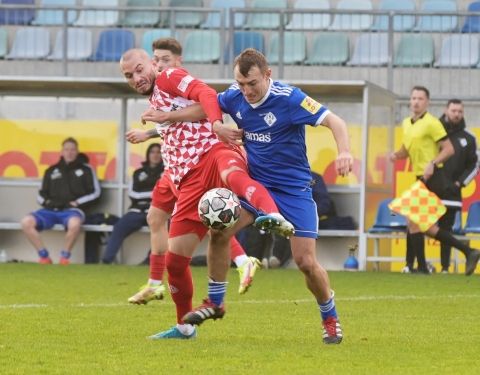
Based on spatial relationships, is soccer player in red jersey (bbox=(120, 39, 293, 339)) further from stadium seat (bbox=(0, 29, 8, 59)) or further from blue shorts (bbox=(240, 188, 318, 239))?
stadium seat (bbox=(0, 29, 8, 59))

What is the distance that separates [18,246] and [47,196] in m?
1.22

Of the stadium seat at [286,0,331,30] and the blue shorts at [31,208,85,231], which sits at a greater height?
the stadium seat at [286,0,331,30]

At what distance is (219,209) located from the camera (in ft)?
25.7

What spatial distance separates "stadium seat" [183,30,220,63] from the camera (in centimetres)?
2133

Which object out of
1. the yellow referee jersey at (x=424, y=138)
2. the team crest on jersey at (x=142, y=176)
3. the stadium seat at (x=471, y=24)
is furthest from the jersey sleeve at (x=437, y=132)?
the team crest on jersey at (x=142, y=176)

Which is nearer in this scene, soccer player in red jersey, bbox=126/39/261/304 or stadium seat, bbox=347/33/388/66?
soccer player in red jersey, bbox=126/39/261/304

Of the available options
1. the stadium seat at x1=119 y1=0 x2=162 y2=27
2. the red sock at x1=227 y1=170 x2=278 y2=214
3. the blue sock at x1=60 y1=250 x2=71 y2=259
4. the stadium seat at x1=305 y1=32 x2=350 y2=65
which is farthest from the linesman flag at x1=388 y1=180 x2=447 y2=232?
the red sock at x1=227 y1=170 x2=278 y2=214

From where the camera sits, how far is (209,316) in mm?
8172

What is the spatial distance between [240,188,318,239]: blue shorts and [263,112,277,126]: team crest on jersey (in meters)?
0.40

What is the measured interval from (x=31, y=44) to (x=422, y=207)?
8.43 metres

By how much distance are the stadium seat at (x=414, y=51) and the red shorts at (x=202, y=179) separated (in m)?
11.8

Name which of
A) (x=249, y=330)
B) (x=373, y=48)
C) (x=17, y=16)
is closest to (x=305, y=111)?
(x=249, y=330)

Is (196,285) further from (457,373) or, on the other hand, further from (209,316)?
(457,373)

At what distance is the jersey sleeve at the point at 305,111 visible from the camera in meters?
7.92
